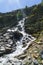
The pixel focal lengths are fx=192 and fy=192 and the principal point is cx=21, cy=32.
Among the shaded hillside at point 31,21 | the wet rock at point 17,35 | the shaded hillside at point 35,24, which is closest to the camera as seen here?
the wet rock at point 17,35

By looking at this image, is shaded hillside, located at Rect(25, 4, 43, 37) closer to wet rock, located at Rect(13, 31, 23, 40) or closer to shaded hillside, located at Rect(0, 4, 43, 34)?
shaded hillside, located at Rect(0, 4, 43, 34)

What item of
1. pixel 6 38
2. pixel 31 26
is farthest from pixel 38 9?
pixel 6 38

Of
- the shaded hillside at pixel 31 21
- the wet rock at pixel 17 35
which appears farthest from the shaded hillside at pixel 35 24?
the wet rock at pixel 17 35

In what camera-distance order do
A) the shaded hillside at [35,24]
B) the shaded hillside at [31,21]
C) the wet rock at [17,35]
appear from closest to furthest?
the wet rock at [17,35], the shaded hillside at [35,24], the shaded hillside at [31,21]

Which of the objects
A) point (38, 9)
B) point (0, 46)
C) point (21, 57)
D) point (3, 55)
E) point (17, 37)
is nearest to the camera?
point (21, 57)

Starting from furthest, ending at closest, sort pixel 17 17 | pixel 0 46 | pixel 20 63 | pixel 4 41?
pixel 17 17, pixel 4 41, pixel 0 46, pixel 20 63

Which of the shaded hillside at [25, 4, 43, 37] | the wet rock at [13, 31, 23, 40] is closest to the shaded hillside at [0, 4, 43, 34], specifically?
the shaded hillside at [25, 4, 43, 37]

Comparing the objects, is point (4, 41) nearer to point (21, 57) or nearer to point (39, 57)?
point (21, 57)

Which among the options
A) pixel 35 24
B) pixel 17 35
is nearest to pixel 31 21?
pixel 35 24

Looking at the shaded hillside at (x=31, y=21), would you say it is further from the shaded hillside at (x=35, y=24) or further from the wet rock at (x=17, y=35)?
the wet rock at (x=17, y=35)

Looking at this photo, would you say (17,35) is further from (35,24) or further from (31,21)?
(31,21)

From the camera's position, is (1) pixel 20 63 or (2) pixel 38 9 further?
(2) pixel 38 9
